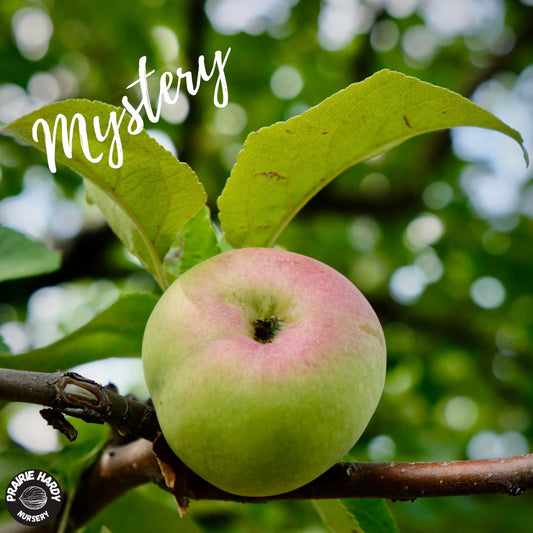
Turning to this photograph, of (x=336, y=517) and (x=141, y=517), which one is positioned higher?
(x=336, y=517)

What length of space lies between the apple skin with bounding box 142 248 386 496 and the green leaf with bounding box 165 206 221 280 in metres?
0.20

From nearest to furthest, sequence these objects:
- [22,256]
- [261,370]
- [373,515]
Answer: [261,370] < [373,515] < [22,256]

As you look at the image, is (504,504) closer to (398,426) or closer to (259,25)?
(398,426)

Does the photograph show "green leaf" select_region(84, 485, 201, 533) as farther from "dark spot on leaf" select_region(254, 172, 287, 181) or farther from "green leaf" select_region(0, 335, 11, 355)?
"dark spot on leaf" select_region(254, 172, 287, 181)

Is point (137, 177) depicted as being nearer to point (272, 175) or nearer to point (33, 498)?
point (272, 175)

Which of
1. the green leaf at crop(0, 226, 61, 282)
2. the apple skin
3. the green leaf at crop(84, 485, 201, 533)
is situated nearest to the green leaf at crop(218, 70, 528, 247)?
the apple skin

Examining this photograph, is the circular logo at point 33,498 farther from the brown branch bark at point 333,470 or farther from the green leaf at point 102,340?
the brown branch bark at point 333,470

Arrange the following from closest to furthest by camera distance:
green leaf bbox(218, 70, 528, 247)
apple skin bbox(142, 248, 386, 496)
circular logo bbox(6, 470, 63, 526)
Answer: apple skin bbox(142, 248, 386, 496), green leaf bbox(218, 70, 528, 247), circular logo bbox(6, 470, 63, 526)

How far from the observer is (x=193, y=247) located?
0.89m

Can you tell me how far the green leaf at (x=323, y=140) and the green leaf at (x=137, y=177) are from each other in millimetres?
59

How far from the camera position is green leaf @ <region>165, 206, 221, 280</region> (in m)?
0.88

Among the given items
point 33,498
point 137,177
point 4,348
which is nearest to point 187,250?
point 137,177

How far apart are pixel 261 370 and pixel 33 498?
0.47 meters

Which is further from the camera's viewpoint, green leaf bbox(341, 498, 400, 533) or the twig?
green leaf bbox(341, 498, 400, 533)
